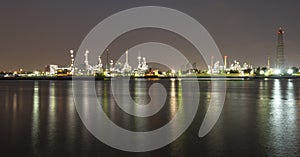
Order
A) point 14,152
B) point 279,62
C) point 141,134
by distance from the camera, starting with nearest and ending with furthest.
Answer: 1. point 14,152
2. point 141,134
3. point 279,62

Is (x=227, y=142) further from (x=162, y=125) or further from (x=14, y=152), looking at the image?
(x=14, y=152)

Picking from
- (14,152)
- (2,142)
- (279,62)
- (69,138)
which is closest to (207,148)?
(69,138)

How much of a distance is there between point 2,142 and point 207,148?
573cm

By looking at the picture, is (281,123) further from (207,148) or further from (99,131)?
(99,131)

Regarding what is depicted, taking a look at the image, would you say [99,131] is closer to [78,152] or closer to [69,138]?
[69,138]

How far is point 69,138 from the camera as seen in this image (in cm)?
A: 1019

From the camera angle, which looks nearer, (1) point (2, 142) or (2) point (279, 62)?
(1) point (2, 142)

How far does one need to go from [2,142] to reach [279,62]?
169458 millimetres

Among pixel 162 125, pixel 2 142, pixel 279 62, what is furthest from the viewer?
pixel 279 62

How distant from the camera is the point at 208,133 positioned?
36.9 ft

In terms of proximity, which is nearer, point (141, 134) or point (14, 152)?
point (14, 152)

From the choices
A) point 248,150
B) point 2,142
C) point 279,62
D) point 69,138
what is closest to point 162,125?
point 69,138

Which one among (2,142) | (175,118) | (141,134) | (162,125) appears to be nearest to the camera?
(2,142)

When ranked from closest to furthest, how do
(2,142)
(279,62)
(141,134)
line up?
(2,142)
(141,134)
(279,62)
